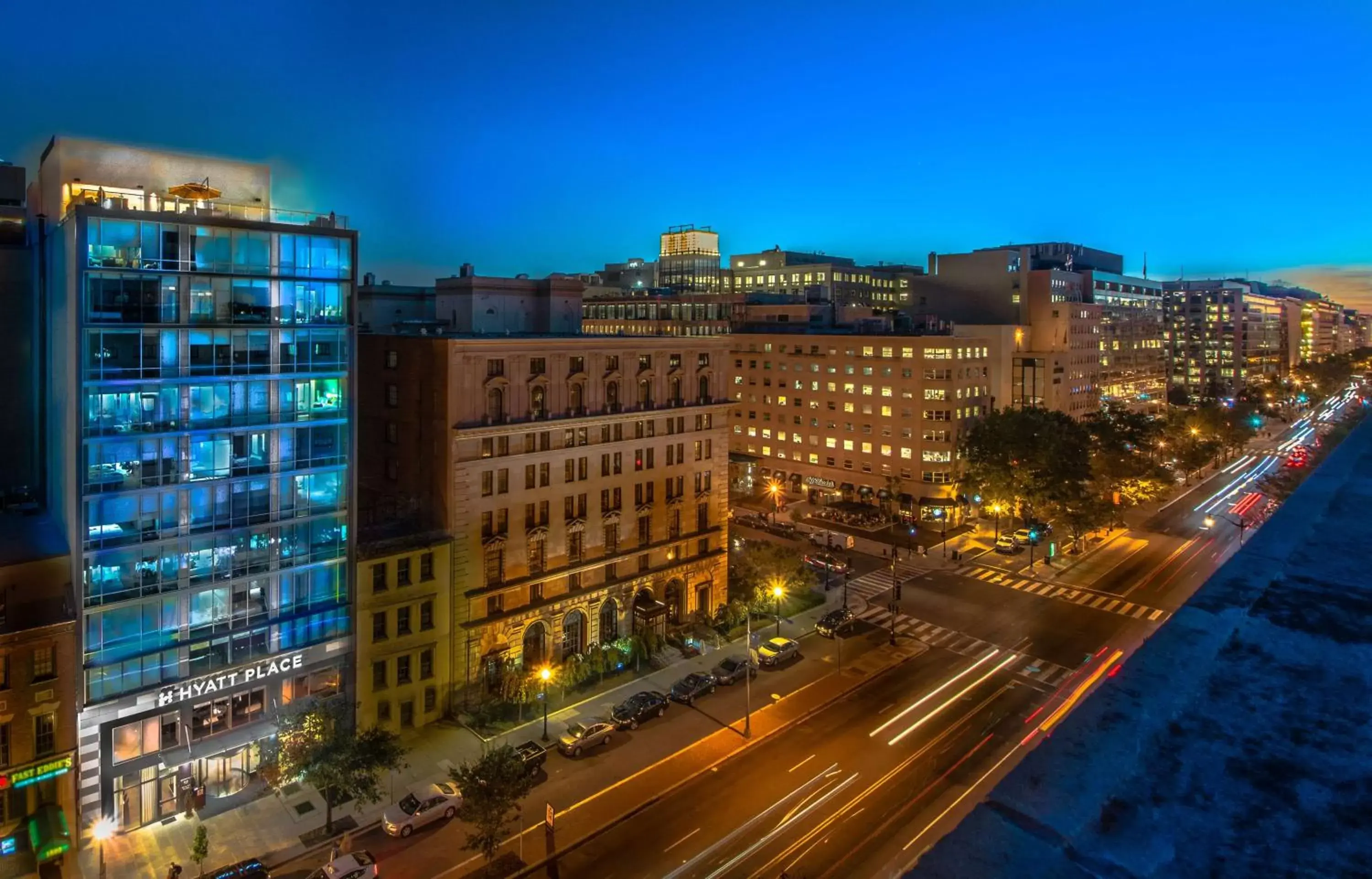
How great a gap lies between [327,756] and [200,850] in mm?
5645

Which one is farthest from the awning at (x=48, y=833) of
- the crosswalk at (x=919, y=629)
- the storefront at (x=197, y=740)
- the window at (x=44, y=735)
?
the crosswalk at (x=919, y=629)

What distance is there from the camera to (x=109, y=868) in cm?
3456

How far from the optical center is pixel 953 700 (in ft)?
164

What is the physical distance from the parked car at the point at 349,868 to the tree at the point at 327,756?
8.12ft

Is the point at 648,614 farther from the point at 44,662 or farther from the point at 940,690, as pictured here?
the point at 44,662

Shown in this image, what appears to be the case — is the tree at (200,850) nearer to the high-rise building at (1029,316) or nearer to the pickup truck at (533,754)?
the pickup truck at (533,754)

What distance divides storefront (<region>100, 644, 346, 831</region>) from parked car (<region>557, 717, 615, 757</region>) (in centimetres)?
1362

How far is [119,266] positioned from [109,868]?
86.1 ft

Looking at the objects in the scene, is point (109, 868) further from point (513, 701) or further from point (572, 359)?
point (572, 359)

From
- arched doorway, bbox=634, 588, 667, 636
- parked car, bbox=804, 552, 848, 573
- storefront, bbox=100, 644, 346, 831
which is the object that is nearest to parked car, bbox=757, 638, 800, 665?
arched doorway, bbox=634, 588, 667, 636

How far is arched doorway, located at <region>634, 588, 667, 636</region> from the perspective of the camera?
56.7 m

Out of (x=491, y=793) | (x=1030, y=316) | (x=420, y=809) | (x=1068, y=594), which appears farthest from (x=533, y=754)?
(x=1030, y=316)

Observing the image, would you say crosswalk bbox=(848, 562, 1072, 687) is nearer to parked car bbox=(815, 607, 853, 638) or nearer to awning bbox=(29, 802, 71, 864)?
parked car bbox=(815, 607, 853, 638)

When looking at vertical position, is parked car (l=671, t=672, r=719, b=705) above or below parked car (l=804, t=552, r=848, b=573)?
below
